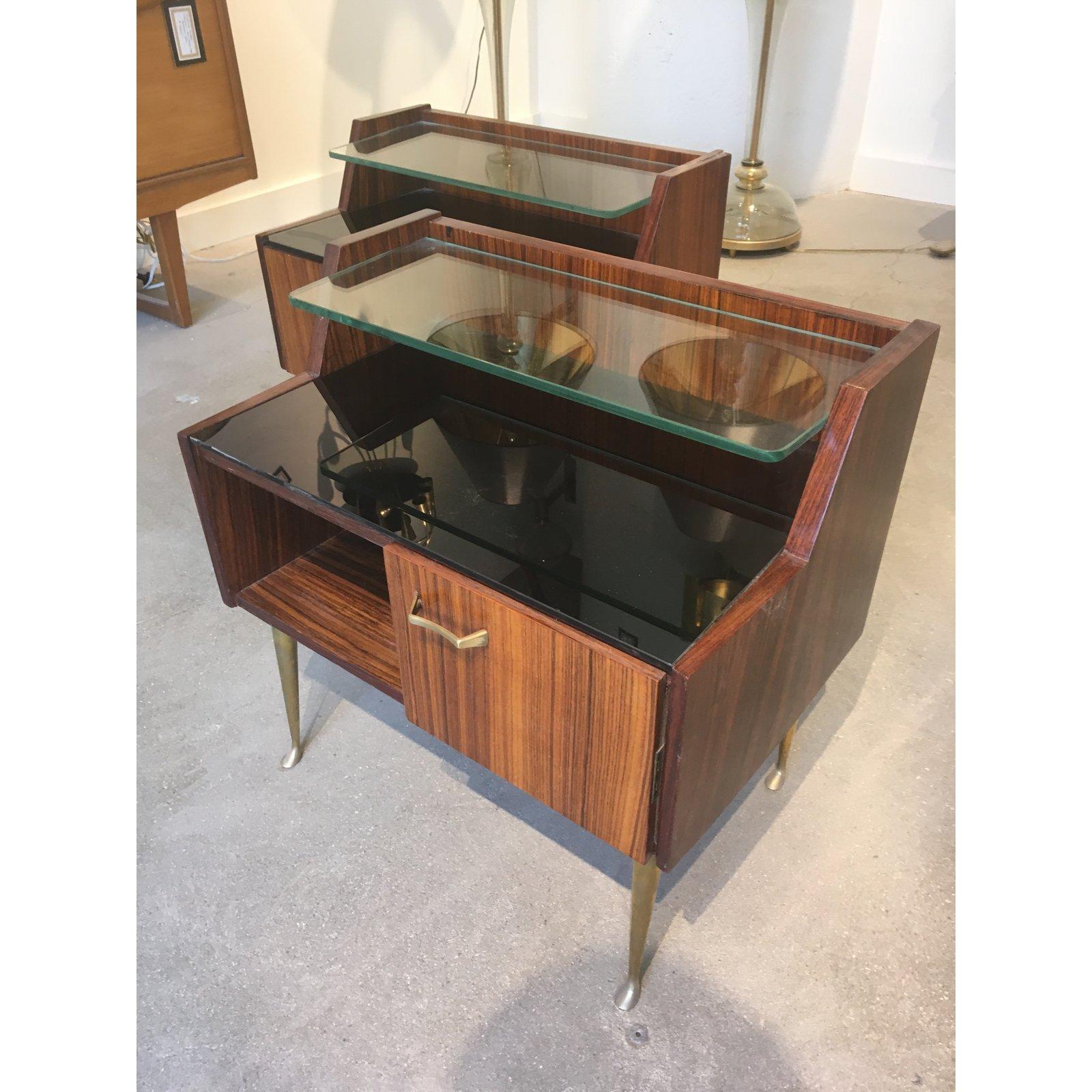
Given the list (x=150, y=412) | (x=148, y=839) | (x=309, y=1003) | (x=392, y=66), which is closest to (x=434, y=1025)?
(x=309, y=1003)

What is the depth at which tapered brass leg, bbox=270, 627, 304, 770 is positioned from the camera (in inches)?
49.0

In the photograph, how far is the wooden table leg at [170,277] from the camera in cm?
244

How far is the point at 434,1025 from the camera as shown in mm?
1023

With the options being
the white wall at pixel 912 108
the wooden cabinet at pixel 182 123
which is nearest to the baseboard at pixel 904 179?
the white wall at pixel 912 108

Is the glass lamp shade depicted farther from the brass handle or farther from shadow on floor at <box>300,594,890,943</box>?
the brass handle

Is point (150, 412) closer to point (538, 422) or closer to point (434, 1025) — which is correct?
point (538, 422)

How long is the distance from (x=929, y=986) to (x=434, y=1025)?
545mm

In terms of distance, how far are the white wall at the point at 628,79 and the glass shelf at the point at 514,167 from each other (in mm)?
1296

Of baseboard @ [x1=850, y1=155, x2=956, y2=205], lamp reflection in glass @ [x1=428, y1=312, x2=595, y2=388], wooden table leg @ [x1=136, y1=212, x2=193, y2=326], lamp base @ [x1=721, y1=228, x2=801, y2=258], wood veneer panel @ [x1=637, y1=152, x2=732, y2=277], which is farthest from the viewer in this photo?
baseboard @ [x1=850, y1=155, x2=956, y2=205]

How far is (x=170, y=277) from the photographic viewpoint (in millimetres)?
2533

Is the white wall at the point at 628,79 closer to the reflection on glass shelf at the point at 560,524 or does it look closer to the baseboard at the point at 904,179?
the baseboard at the point at 904,179

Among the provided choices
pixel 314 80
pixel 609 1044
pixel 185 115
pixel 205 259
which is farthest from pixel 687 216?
pixel 314 80

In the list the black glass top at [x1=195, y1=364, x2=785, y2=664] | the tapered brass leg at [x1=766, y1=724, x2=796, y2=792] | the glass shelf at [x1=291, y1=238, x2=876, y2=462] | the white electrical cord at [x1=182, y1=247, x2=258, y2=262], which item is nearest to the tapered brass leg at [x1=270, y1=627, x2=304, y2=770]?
the black glass top at [x1=195, y1=364, x2=785, y2=664]

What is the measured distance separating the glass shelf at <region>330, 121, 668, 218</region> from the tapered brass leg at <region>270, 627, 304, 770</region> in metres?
0.88
